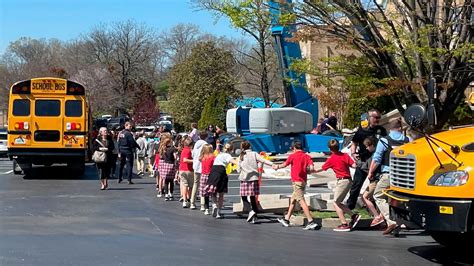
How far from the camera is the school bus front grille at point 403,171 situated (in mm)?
8969

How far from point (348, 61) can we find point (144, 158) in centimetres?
1317

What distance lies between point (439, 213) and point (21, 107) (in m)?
16.5

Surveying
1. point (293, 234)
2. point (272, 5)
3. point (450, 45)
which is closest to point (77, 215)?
point (293, 234)

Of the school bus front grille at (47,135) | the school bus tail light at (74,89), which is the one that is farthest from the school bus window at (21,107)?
the school bus tail light at (74,89)

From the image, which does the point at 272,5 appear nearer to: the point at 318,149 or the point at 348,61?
the point at 348,61

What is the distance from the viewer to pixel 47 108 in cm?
2222

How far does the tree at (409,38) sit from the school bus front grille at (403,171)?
2.66 meters

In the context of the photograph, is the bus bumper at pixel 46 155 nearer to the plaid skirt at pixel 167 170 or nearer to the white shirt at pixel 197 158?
the plaid skirt at pixel 167 170

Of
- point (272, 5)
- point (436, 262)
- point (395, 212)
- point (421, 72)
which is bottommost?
point (436, 262)

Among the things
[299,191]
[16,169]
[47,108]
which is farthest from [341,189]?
[16,169]

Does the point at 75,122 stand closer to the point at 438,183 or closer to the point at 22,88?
the point at 22,88

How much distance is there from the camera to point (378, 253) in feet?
32.3

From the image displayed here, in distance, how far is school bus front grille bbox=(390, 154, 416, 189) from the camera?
897 cm

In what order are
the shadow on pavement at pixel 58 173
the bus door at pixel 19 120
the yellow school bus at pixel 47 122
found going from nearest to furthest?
the bus door at pixel 19 120
the yellow school bus at pixel 47 122
the shadow on pavement at pixel 58 173
